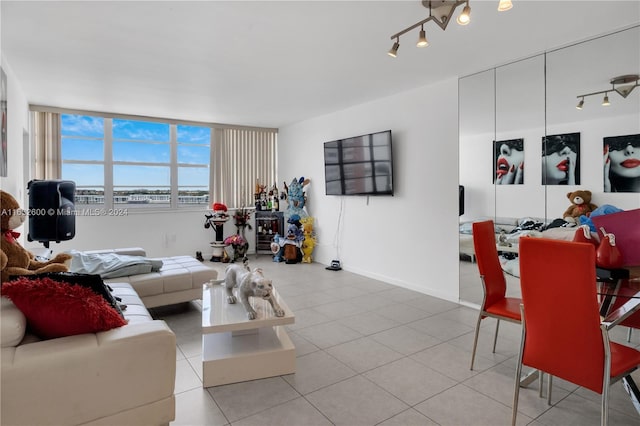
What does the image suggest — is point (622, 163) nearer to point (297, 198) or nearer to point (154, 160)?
point (297, 198)

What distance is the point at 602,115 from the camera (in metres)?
2.94

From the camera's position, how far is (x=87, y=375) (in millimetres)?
1551

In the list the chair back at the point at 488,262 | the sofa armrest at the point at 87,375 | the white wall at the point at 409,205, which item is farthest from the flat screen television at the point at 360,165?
the sofa armrest at the point at 87,375

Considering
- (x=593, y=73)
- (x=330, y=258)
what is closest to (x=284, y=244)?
(x=330, y=258)

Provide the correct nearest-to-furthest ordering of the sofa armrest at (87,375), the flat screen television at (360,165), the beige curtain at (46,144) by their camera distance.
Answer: the sofa armrest at (87,375) < the flat screen television at (360,165) < the beige curtain at (46,144)

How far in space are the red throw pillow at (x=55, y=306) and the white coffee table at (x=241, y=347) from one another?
0.73 metres

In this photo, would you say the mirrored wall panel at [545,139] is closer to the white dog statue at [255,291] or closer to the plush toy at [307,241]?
the white dog statue at [255,291]

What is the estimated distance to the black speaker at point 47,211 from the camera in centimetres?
362

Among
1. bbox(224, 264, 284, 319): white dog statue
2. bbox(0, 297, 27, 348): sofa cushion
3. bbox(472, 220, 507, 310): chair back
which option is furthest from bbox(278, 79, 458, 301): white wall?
bbox(0, 297, 27, 348): sofa cushion

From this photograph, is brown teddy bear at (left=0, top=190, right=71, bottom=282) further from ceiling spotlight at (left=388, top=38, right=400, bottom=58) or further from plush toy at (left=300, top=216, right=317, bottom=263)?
plush toy at (left=300, top=216, right=317, bottom=263)

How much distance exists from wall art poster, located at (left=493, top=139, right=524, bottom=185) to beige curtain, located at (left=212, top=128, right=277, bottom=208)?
15.4 feet

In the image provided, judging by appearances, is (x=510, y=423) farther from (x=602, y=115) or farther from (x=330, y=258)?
(x=330, y=258)

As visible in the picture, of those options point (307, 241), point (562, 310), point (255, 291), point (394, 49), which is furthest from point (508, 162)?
point (307, 241)

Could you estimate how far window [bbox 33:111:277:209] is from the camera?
226 inches
